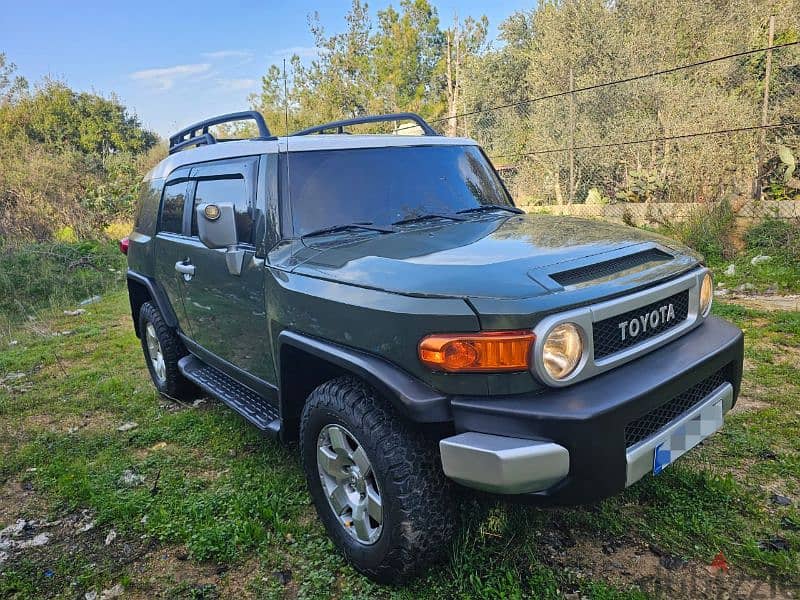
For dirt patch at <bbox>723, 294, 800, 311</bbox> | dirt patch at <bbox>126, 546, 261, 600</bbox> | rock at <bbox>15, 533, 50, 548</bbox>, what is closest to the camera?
dirt patch at <bbox>126, 546, 261, 600</bbox>

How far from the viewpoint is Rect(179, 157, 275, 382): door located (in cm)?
303

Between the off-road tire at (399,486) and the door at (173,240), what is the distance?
2162 mm

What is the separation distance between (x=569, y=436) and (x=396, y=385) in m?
0.62

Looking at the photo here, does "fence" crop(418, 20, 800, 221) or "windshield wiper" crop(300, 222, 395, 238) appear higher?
"fence" crop(418, 20, 800, 221)

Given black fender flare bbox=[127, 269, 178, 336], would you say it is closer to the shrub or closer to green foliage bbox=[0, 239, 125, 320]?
green foliage bbox=[0, 239, 125, 320]

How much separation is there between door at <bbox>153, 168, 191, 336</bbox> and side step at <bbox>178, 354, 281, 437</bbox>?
26 cm

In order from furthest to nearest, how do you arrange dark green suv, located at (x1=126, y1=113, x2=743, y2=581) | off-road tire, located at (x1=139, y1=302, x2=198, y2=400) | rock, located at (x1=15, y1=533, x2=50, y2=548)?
off-road tire, located at (x1=139, y1=302, x2=198, y2=400)
rock, located at (x1=15, y1=533, x2=50, y2=548)
dark green suv, located at (x1=126, y1=113, x2=743, y2=581)

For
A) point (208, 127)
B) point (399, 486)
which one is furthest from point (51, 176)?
point (399, 486)

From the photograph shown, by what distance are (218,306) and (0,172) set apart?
13998 mm

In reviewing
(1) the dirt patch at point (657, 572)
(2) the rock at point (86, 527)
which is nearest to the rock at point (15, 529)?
(2) the rock at point (86, 527)

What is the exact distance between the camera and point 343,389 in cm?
240

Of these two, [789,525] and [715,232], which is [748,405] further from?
[715,232]

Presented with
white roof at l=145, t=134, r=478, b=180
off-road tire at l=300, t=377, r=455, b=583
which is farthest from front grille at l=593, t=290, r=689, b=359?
white roof at l=145, t=134, r=478, b=180

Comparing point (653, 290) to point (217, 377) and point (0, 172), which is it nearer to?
point (217, 377)
